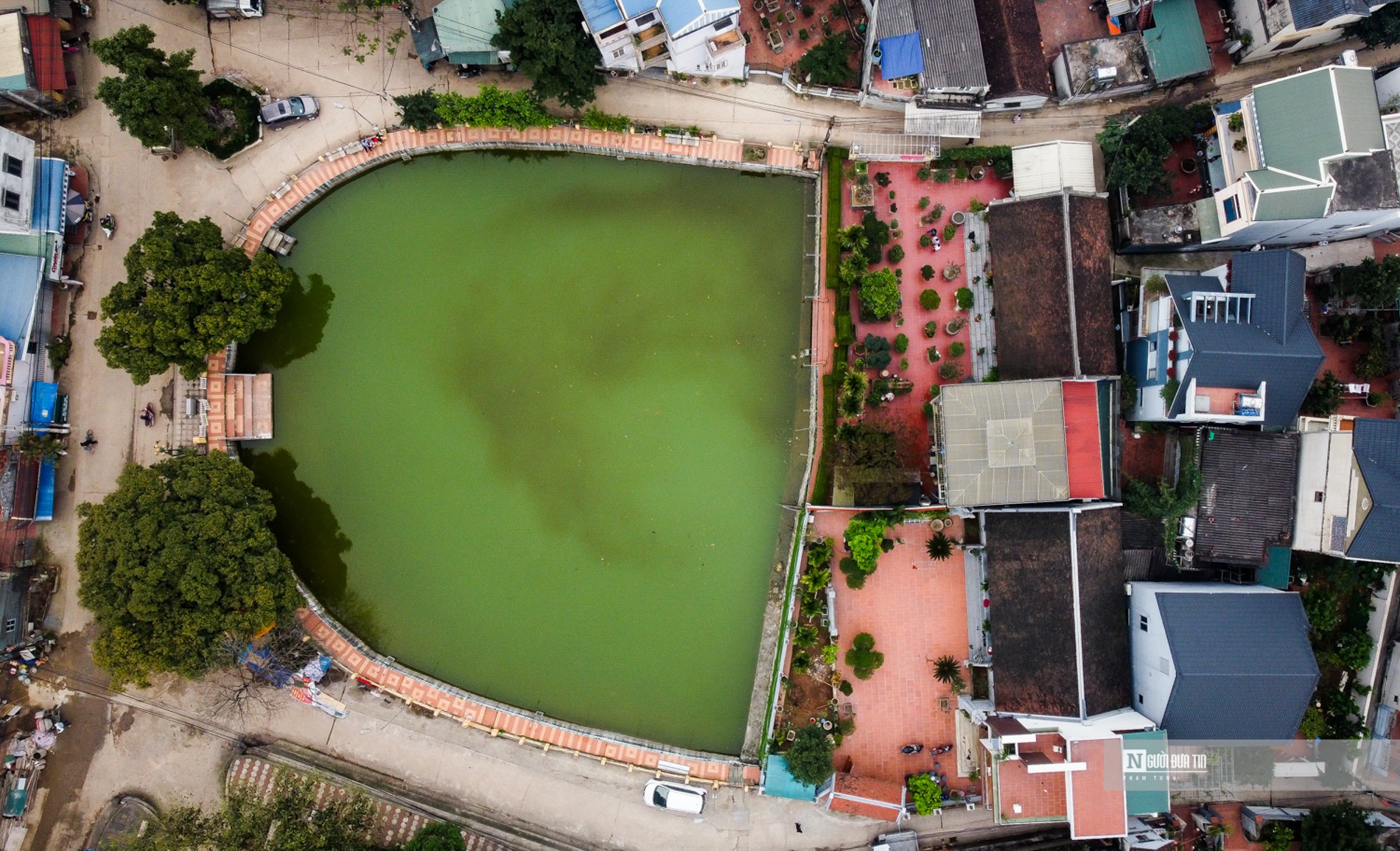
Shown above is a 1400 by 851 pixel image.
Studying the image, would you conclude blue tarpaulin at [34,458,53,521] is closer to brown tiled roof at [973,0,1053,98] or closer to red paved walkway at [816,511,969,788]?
red paved walkway at [816,511,969,788]

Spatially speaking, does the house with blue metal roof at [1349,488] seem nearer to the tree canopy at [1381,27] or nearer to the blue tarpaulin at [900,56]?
the tree canopy at [1381,27]

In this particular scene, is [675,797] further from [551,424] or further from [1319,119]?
[1319,119]

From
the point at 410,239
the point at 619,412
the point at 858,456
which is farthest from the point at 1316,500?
the point at 410,239

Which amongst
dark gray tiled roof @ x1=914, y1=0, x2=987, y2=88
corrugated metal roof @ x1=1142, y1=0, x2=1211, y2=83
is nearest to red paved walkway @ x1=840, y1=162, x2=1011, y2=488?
dark gray tiled roof @ x1=914, y1=0, x2=987, y2=88

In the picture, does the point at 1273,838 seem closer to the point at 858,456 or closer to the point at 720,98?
the point at 858,456

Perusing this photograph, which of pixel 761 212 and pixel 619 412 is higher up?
pixel 761 212

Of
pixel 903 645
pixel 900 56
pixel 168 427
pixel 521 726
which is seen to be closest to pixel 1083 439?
pixel 903 645
